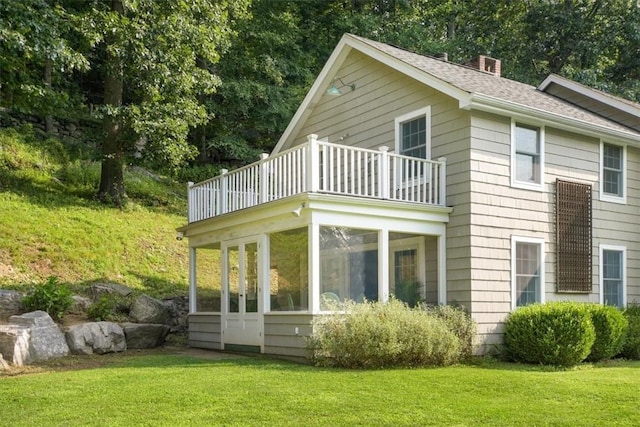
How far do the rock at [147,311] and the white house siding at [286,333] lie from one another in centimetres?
374

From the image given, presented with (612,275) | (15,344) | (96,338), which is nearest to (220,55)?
(96,338)

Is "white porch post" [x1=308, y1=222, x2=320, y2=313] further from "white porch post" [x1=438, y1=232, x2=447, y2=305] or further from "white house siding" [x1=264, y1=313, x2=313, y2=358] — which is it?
"white porch post" [x1=438, y1=232, x2=447, y2=305]

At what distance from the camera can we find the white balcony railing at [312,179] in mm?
11609

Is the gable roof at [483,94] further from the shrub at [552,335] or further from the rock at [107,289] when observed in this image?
the rock at [107,289]

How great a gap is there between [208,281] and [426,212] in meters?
7.88

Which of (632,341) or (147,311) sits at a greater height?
(147,311)

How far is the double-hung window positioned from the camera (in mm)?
14781

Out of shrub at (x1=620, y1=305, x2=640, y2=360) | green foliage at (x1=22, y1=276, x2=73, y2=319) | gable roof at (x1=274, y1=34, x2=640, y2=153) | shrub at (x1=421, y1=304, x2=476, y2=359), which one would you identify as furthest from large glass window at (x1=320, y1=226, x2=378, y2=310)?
green foliage at (x1=22, y1=276, x2=73, y2=319)

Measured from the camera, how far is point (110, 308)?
1463cm

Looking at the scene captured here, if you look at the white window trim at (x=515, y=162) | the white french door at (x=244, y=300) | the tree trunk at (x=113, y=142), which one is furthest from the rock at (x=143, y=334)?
the white window trim at (x=515, y=162)

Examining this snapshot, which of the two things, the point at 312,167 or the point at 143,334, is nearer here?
the point at 312,167

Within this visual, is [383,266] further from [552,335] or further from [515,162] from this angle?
[515,162]

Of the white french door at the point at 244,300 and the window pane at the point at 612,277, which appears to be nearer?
the white french door at the point at 244,300

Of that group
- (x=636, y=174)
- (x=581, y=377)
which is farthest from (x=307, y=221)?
(x=636, y=174)
